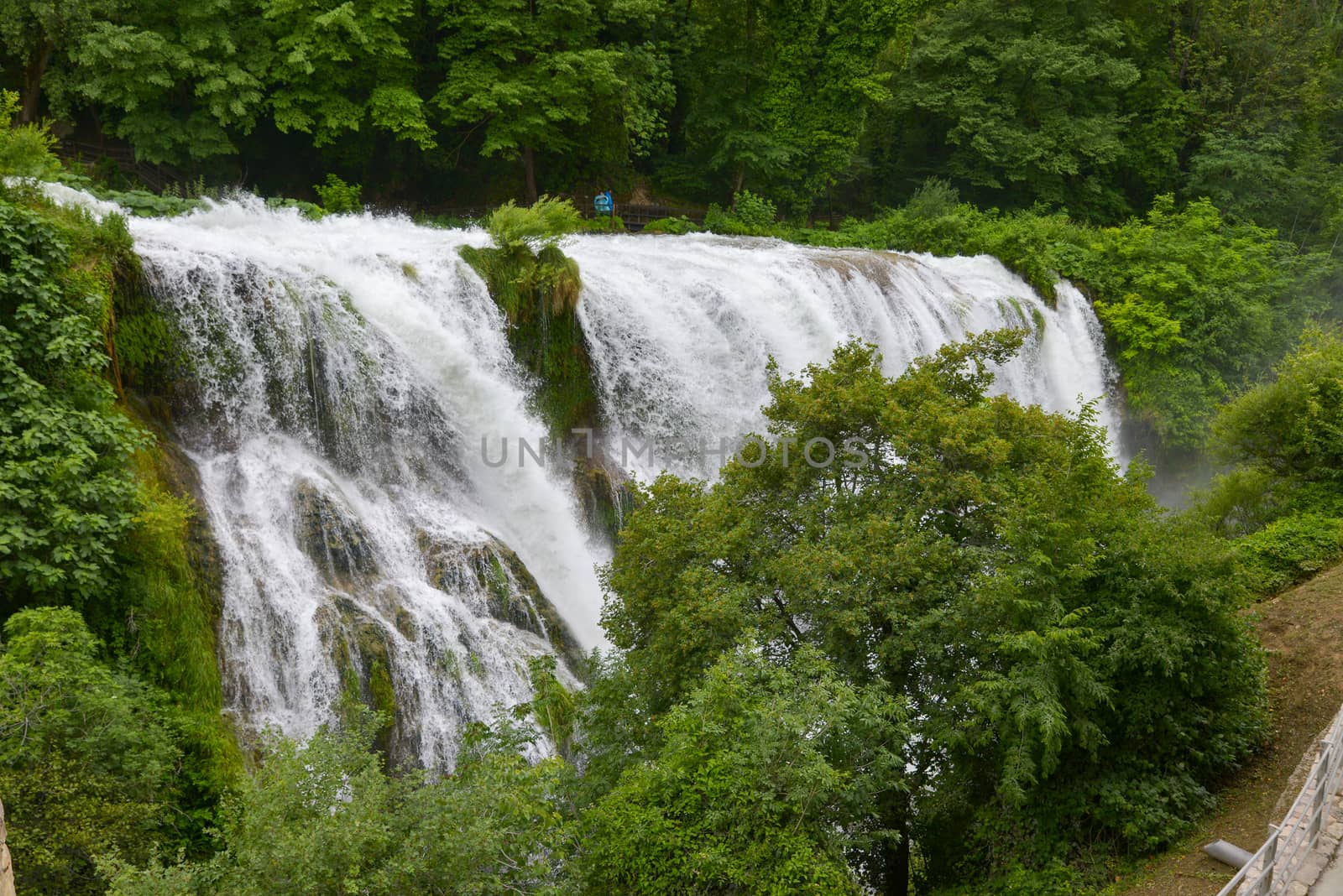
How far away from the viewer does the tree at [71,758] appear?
666 cm

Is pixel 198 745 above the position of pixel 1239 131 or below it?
below

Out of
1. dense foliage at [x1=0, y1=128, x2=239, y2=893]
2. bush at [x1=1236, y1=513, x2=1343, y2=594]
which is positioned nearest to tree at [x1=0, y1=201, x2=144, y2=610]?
dense foliage at [x1=0, y1=128, x2=239, y2=893]

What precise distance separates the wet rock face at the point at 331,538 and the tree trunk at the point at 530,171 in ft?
47.5

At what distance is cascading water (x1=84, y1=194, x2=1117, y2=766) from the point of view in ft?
32.4

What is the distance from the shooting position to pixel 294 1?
19.1 meters

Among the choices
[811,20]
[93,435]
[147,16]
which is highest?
[811,20]

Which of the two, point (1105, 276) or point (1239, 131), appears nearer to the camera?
point (1105, 276)

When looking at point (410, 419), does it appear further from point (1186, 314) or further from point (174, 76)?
point (1186, 314)

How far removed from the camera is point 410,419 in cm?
1271

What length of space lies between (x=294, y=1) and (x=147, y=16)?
2.80 meters

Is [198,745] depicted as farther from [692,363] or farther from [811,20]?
[811,20]

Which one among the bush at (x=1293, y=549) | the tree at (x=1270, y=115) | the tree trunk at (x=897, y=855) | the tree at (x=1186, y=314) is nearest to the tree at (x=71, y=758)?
the tree trunk at (x=897, y=855)

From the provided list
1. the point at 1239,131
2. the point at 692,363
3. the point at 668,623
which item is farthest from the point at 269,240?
the point at 1239,131

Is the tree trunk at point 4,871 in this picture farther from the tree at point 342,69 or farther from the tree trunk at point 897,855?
the tree at point 342,69
